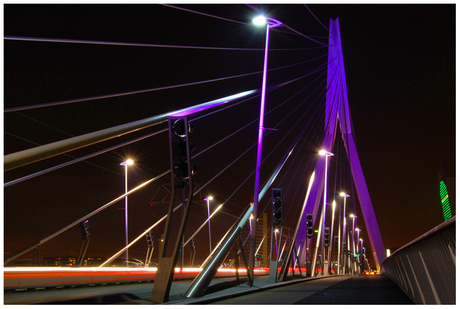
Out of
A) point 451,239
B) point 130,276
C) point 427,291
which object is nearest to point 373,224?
point 130,276

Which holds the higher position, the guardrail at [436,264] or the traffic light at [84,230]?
the traffic light at [84,230]

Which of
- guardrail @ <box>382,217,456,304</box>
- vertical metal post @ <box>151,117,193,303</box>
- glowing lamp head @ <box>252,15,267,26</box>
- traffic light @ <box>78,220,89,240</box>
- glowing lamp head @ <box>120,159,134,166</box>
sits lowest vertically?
guardrail @ <box>382,217,456,304</box>

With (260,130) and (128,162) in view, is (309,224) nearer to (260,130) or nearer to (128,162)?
(128,162)

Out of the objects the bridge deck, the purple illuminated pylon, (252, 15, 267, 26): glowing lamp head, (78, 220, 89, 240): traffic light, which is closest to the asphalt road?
the bridge deck

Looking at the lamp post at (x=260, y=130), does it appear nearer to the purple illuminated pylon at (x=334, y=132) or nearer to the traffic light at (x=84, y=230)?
the traffic light at (x=84, y=230)

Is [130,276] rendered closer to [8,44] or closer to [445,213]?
[8,44]

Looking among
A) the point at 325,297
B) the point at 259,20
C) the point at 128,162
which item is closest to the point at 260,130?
the point at 259,20

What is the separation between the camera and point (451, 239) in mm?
4238

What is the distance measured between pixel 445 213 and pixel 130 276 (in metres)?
86.0

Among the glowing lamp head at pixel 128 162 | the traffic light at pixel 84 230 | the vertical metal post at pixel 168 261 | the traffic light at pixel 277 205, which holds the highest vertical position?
the glowing lamp head at pixel 128 162

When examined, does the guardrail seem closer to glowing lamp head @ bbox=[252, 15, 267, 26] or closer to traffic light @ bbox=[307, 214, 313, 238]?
glowing lamp head @ bbox=[252, 15, 267, 26]

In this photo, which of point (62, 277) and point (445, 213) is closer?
point (62, 277)

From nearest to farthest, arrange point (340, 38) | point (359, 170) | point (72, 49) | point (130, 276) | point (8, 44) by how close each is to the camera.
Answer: point (8, 44) < point (72, 49) < point (130, 276) < point (359, 170) < point (340, 38)

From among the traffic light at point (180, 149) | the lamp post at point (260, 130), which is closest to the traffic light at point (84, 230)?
the lamp post at point (260, 130)
